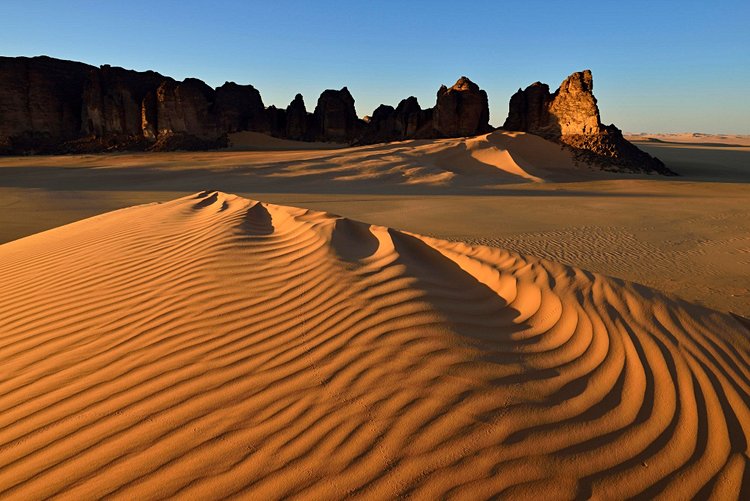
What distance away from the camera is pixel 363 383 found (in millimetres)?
2086

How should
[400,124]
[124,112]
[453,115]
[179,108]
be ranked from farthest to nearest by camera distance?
[400,124], [124,112], [179,108], [453,115]

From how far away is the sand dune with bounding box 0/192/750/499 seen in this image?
5.31 feet

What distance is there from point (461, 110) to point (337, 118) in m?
15.1

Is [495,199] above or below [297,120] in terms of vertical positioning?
below

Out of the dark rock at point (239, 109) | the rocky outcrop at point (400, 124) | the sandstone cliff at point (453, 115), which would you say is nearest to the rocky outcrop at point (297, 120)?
the dark rock at point (239, 109)

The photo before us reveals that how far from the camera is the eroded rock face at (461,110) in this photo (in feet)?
103

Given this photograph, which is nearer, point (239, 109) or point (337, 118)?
point (239, 109)

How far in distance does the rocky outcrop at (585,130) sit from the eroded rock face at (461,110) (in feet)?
14.9

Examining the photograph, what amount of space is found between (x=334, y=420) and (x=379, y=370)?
1.39ft

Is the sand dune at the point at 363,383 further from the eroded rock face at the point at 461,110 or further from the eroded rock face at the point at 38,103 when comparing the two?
the eroded rock face at the point at 38,103

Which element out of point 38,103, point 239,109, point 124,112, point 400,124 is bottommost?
point 400,124

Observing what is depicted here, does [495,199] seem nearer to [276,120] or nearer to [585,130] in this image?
[585,130]

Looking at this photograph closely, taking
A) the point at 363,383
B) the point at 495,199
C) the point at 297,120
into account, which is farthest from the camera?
the point at 297,120

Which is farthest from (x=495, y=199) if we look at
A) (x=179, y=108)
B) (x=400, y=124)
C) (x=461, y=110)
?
(x=179, y=108)
